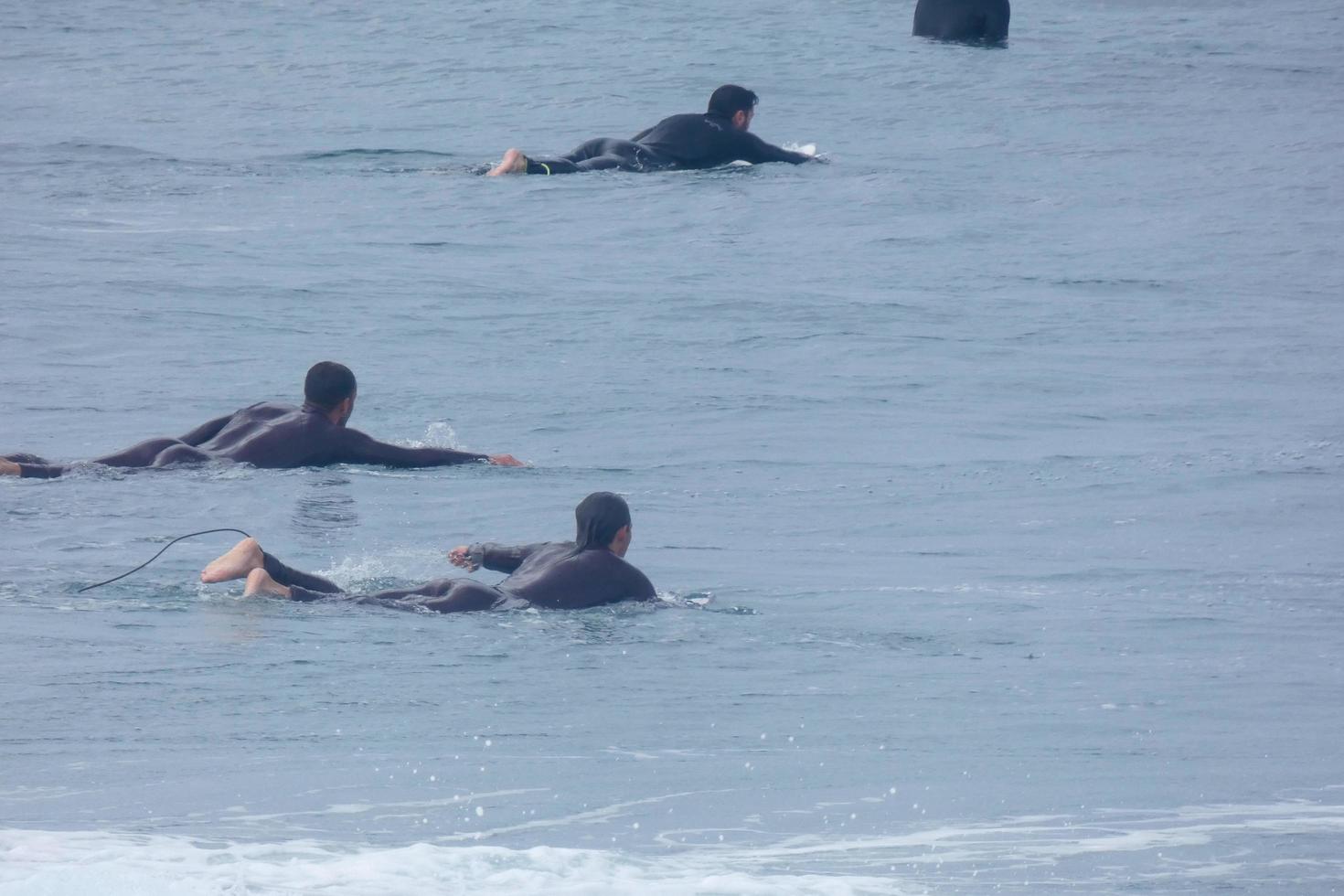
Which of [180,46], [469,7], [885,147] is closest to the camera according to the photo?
[885,147]

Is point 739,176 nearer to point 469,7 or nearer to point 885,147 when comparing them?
point 885,147

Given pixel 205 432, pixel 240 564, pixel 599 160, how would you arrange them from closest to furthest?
1. pixel 240 564
2. pixel 205 432
3. pixel 599 160

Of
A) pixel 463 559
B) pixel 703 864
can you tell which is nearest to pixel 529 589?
pixel 463 559

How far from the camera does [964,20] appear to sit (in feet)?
98.7

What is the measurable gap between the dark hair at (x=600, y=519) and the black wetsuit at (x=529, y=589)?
0.05 m

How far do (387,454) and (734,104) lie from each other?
9.69m

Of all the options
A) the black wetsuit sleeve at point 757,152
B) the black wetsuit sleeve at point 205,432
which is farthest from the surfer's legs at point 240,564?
the black wetsuit sleeve at point 757,152

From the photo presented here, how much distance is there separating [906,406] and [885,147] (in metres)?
10.3

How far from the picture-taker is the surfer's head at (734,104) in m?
20.2

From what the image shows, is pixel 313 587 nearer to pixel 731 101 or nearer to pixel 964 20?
pixel 731 101

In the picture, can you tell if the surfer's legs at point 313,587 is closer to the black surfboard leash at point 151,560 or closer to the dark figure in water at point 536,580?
the dark figure in water at point 536,580

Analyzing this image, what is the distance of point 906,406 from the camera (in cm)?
1362

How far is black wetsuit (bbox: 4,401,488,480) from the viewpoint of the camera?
37.2 feet

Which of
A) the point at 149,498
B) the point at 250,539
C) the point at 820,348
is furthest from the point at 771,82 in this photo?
the point at 250,539
